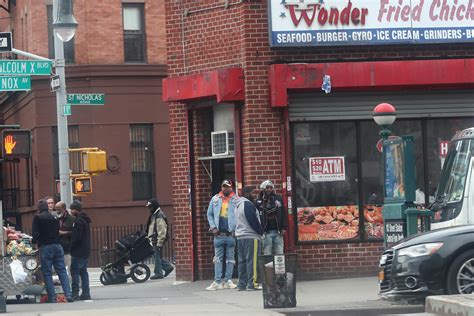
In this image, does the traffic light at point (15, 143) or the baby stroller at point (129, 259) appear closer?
the traffic light at point (15, 143)

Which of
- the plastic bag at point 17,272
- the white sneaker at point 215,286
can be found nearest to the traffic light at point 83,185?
the plastic bag at point 17,272

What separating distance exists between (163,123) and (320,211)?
57.8ft

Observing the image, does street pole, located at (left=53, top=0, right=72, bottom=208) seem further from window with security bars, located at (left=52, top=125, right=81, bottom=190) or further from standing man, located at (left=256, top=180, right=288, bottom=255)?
window with security bars, located at (left=52, top=125, right=81, bottom=190)

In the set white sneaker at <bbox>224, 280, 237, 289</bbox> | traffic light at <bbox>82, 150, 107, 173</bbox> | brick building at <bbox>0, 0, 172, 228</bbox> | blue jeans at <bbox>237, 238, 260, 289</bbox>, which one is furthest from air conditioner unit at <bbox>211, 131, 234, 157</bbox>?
brick building at <bbox>0, 0, 172, 228</bbox>

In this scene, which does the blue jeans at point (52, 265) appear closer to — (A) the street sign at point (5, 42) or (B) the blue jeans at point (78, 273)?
(B) the blue jeans at point (78, 273)

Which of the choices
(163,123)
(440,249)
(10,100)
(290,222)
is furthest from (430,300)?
(10,100)

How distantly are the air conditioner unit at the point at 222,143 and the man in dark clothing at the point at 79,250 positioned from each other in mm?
3112

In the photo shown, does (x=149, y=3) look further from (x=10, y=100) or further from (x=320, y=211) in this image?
(x=320, y=211)

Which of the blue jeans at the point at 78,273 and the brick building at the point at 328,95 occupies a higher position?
the brick building at the point at 328,95

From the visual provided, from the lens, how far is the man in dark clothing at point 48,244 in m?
18.5

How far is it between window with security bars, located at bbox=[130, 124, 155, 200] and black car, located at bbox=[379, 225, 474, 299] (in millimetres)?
24007

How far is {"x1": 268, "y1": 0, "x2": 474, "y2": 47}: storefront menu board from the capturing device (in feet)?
65.4

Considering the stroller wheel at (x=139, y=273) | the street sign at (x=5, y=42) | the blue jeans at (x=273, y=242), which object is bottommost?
the stroller wheel at (x=139, y=273)

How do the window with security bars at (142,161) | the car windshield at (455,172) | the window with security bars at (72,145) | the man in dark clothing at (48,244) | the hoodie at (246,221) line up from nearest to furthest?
the car windshield at (455,172) → the man in dark clothing at (48,244) → the hoodie at (246,221) → the window with security bars at (72,145) → the window with security bars at (142,161)
